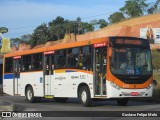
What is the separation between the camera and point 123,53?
774 inches

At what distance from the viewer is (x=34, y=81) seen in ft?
82.3

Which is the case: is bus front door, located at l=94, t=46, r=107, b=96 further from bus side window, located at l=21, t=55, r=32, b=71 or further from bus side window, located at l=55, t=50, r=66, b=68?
bus side window, located at l=21, t=55, r=32, b=71

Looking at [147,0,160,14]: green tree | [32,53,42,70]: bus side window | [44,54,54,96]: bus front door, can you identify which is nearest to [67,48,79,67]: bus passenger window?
[44,54,54,96]: bus front door

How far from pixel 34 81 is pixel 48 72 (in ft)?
5.28

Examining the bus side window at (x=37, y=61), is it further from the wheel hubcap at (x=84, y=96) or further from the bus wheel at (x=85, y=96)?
the wheel hubcap at (x=84, y=96)

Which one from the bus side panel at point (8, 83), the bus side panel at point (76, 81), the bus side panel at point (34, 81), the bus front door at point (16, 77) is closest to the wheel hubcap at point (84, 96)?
the bus side panel at point (76, 81)

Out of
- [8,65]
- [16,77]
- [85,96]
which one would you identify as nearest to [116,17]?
[8,65]

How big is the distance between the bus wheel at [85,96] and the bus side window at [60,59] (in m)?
2.04

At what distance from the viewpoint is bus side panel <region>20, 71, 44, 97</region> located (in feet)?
→ 80.6

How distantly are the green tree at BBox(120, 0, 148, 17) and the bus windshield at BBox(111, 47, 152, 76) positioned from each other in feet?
352

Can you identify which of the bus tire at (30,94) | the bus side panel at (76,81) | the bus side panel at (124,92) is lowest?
the bus tire at (30,94)

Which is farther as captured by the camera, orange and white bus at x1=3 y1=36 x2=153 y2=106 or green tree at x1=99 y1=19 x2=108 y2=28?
green tree at x1=99 y1=19 x2=108 y2=28

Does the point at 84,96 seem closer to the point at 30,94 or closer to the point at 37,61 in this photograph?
the point at 37,61

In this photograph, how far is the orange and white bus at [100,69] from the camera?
19.5 meters
